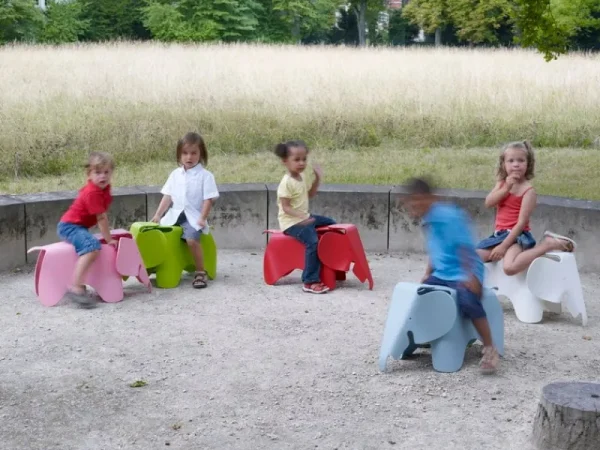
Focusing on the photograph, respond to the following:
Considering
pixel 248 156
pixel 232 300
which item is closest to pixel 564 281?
pixel 232 300

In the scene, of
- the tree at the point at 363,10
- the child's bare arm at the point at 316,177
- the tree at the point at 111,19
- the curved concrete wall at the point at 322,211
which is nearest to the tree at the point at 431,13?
the tree at the point at 363,10

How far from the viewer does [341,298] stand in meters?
7.20

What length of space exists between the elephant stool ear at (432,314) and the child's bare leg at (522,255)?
1.41 metres

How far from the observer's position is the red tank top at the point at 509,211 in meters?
6.76

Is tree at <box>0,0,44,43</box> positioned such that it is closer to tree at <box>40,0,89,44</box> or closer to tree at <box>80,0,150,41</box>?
tree at <box>40,0,89,44</box>

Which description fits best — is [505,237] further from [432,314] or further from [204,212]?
[204,212]

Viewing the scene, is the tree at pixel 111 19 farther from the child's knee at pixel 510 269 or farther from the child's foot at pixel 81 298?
the child's knee at pixel 510 269

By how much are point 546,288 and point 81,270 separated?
130 inches

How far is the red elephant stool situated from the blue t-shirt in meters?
1.95

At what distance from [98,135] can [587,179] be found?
6370 mm

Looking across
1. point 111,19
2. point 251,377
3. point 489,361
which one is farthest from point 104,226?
point 111,19

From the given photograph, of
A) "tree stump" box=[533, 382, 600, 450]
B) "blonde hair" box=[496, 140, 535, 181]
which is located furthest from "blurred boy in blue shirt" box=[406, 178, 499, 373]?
"blonde hair" box=[496, 140, 535, 181]

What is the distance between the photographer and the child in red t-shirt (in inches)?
270

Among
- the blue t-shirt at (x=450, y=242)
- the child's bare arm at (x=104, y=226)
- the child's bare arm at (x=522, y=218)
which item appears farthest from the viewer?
the child's bare arm at (x=104, y=226)
